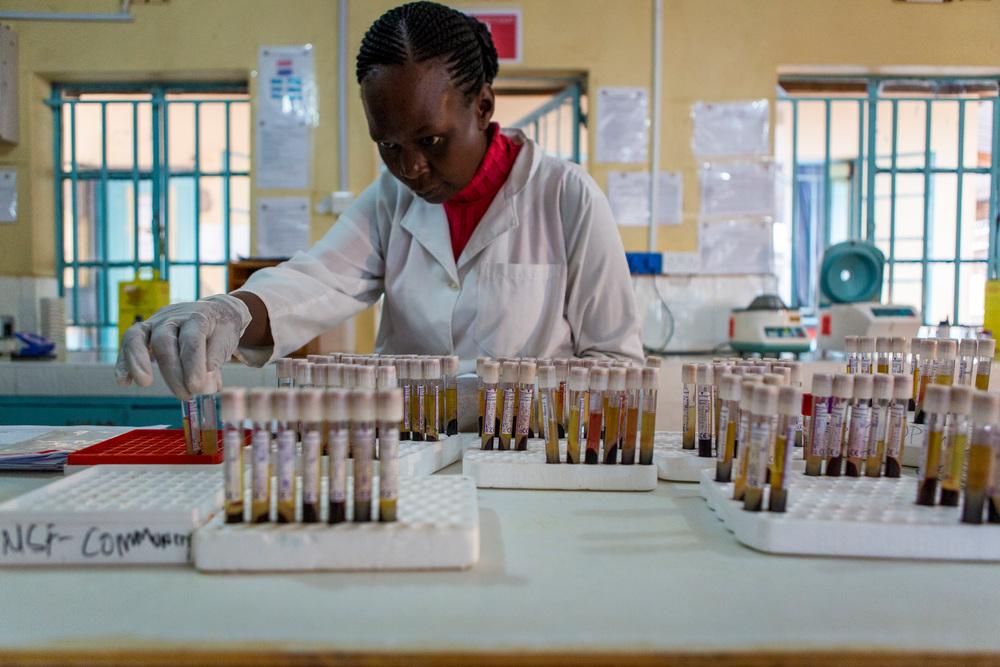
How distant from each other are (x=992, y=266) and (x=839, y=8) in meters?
1.36

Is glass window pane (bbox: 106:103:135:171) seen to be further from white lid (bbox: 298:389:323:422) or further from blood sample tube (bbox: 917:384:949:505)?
blood sample tube (bbox: 917:384:949:505)

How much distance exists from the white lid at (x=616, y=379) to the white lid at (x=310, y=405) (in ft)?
1.45

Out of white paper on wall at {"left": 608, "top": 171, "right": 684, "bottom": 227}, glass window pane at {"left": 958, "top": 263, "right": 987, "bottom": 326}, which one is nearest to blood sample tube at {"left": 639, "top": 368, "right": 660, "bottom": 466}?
white paper on wall at {"left": 608, "top": 171, "right": 684, "bottom": 227}

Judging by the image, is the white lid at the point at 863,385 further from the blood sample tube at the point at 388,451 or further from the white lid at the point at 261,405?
the white lid at the point at 261,405

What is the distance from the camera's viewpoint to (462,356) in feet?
6.18

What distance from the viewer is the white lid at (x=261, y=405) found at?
2.71ft

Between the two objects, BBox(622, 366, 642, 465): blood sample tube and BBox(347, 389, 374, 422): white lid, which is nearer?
BBox(347, 389, 374, 422): white lid

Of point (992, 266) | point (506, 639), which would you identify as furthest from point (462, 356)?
point (992, 266)

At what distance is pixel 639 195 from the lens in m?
3.29

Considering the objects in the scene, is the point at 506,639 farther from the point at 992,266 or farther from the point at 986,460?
the point at 992,266

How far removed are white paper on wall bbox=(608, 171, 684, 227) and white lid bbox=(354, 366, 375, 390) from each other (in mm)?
2360

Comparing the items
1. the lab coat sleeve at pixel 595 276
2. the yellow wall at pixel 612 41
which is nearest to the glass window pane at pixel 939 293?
the yellow wall at pixel 612 41

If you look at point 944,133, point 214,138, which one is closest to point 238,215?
point 214,138

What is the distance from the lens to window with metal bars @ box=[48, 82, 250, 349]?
3449mm
